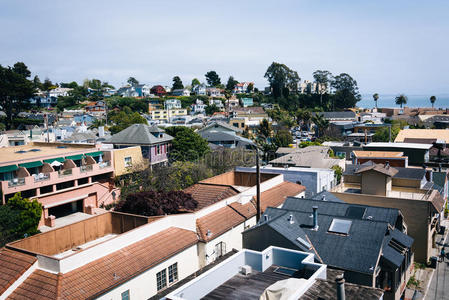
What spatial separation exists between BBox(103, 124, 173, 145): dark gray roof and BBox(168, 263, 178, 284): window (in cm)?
3063

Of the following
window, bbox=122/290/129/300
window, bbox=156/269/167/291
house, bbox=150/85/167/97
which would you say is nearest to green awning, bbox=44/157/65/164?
window, bbox=156/269/167/291

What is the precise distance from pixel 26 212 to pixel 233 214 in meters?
17.3

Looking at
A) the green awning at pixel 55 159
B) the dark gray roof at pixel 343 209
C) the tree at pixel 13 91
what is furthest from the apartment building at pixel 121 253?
the tree at pixel 13 91

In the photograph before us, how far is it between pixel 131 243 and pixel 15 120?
235 ft

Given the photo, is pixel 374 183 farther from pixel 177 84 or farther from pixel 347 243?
pixel 177 84

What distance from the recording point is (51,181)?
34719 mm

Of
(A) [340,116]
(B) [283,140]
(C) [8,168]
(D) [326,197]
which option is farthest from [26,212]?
(A) [340,116]

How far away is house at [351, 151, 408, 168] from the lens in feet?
118

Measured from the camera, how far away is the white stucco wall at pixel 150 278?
14.9 m

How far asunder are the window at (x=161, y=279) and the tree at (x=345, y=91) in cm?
13509

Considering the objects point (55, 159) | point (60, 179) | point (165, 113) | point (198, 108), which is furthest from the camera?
point (198, 108)

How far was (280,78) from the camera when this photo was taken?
14025 centimetres

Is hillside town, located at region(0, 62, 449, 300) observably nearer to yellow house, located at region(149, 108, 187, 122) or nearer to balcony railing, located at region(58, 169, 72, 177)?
balcony railing, located at region(58, 169, 72, 177)

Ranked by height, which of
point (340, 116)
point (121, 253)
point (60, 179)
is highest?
point (340, 116)
